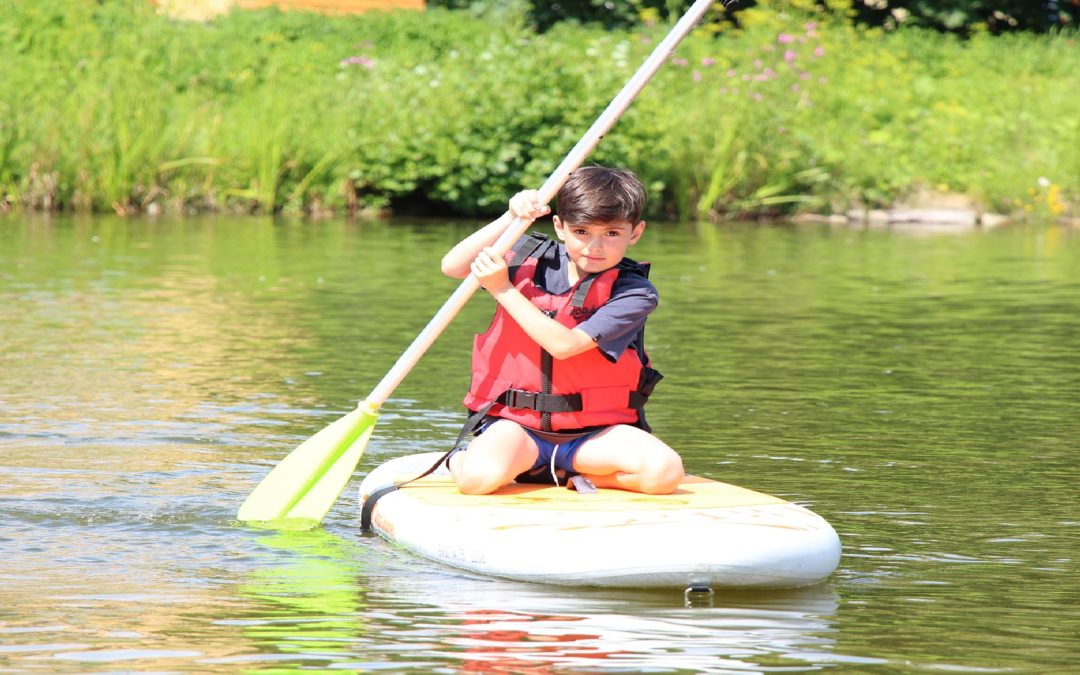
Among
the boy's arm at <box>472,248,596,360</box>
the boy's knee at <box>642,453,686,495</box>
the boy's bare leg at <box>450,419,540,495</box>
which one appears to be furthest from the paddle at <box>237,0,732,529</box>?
the boy's knee at <box>642,453,686,495</box>

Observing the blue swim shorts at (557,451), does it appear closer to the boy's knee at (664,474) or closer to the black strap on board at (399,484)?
the black strap on board at (399,484)

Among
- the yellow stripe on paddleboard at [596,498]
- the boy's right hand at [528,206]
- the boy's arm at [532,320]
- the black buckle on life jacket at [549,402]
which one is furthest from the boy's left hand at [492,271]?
the yellow stripe on paddleboard at [596,498]

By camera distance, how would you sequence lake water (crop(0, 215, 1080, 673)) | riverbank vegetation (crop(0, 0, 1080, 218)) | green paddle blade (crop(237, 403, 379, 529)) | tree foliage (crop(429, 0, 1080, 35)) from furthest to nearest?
tree foliage (crop(429, 0, 1080, 35)) → riverbank vegetation (crop(0, 0, 1080, 218)) → green paddle blade (crop(237, 403, 379, 529)) → lake water (crop(0, 215, 1080, 673))

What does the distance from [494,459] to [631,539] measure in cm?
66

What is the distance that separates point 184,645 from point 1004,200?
1779 cm

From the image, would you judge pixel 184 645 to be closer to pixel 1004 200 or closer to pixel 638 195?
pixel 638 195

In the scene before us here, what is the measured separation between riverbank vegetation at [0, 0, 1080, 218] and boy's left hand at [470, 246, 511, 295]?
11985 mm

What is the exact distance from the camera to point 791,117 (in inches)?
814

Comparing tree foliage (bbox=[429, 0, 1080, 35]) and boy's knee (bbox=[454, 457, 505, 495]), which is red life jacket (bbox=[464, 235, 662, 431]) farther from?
tree foliage (bbox=[429, 0, 1080, 35])

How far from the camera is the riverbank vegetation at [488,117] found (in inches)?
716

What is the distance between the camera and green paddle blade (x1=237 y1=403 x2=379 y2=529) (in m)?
5.38

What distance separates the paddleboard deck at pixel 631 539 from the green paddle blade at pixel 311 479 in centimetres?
54

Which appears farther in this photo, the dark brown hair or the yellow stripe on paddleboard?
the dark brown hair

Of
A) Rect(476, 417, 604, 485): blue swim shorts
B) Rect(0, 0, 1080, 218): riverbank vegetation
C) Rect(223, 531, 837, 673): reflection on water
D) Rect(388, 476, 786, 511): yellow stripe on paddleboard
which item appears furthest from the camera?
Rect(0, 0, 1080, 218): riverbank vegetation
